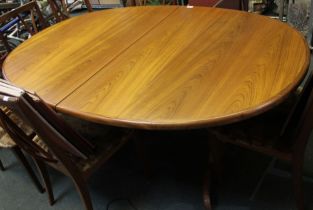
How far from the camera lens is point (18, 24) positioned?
267 cm

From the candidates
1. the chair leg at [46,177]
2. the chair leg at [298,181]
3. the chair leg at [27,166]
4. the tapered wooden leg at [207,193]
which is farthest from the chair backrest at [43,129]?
the chair leg at [298,181]

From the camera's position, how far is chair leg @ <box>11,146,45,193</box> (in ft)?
5.31

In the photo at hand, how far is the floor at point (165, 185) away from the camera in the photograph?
1.53 metres

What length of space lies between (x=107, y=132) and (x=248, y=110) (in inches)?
28.2

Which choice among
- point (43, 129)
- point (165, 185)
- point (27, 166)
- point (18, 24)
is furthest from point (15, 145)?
point (18, 24)

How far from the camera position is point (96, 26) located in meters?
1.83

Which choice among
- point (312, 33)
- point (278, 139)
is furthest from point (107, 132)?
point (312, 33)

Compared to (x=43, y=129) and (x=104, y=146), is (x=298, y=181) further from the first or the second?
(x=43, y=129)

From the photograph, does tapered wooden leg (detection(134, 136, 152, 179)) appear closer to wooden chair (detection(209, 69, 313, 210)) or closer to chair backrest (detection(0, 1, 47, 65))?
wooden chair (detection(209, 69, 313, 210))

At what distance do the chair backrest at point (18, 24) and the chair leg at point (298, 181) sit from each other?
5.77ft

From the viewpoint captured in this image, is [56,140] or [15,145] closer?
[56,140]

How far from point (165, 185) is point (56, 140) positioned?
756 millimetres

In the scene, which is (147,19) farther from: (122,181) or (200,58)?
(122,181)

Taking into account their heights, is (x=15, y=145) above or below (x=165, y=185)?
above
